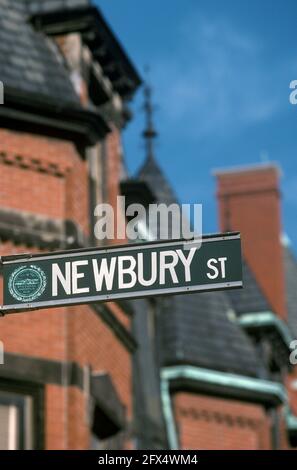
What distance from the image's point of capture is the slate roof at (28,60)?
16.0m

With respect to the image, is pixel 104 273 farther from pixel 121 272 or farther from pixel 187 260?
pixel 187 260

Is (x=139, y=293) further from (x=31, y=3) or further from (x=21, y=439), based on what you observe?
(x=31, y=3)

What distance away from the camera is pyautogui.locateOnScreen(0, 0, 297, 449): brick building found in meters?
14.6

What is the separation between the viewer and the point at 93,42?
696 inches

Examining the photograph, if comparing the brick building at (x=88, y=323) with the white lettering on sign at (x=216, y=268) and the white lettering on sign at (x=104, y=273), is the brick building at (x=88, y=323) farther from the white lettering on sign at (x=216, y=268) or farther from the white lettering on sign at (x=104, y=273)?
the white lettering on sign at (x=216, y=268)

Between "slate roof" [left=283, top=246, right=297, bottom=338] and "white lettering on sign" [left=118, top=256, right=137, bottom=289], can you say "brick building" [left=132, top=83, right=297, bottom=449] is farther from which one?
"white lettering on sign" [left=118, top=256, right=137, bottom=289]

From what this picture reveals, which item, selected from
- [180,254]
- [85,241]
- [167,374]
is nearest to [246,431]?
[167,374]

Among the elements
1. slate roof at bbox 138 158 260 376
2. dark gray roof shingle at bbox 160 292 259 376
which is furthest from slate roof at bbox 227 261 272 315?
dark gray roof shingle at bbox 160 292 259 376

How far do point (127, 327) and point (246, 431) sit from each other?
574 centimetres

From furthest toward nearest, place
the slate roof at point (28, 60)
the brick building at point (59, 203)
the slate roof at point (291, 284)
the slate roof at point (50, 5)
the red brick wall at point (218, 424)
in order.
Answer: the slate roof at point (291, 284)
the red brick wall at point (218, 424)
the slate roof at point (50, 5)
the slate roof at point (28, 60)
the brick building at point (59, 203)

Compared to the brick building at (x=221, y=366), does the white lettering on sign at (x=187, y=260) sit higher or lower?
lower

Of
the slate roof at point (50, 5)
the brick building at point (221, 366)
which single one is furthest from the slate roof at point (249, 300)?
the slate roof at point (50, 5)

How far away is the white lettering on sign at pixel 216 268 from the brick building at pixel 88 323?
22.8ft

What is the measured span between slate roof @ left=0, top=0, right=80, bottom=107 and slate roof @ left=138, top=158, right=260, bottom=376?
242 inches
